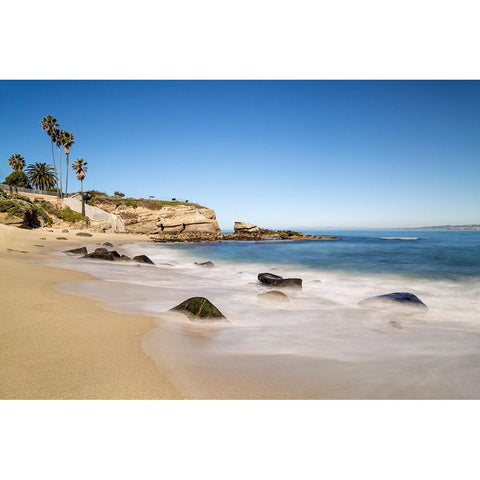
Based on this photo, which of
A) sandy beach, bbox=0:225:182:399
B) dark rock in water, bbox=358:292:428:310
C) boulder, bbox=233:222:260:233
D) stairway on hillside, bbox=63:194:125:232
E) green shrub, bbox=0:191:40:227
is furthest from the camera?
boulder, bbox=233:222:260:233

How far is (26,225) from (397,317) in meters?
29.3

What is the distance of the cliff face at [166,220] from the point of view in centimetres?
4825

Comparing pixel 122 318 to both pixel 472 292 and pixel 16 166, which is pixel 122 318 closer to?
pixel 472 292

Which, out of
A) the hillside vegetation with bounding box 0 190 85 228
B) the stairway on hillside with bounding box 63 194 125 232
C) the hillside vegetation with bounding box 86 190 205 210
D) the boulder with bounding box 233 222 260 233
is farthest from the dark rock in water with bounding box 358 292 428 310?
the boulder with bounding box 233 222 260 233

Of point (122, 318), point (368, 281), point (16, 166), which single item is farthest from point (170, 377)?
point (16, 166)

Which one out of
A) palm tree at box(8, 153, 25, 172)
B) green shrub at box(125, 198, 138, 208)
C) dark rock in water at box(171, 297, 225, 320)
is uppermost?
palm tree at box(8, 153, 25, 172)

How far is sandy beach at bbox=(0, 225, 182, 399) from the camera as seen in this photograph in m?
2.22

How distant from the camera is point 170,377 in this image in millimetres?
2535

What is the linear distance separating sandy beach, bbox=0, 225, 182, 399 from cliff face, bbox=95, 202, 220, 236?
149 feet

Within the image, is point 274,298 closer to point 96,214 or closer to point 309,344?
point 309,344

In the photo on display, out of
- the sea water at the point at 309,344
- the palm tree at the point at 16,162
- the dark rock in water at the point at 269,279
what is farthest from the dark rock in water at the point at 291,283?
the palm tree at the point at 16,162

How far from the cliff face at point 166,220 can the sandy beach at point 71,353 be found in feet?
149

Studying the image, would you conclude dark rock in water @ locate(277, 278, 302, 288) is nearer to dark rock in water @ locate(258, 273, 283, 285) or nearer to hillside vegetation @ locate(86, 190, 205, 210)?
dark rock in water @ locate(258, 273, 283, 285)

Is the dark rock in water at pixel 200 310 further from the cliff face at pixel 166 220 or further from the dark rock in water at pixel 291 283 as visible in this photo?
the cliff face at pixel 166 220
